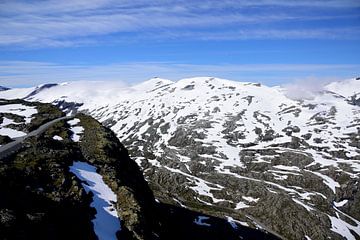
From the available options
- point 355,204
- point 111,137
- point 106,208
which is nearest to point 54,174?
point 106,208

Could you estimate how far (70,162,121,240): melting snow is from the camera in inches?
A: 1708

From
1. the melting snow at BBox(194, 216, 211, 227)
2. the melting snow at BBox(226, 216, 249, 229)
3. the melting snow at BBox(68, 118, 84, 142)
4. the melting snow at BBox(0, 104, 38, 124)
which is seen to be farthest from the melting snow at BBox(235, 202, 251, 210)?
the melting snow at BBox(68, 118, 84, 142)

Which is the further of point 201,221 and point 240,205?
point 240,205

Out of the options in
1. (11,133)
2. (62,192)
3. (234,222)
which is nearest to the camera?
(62,192)

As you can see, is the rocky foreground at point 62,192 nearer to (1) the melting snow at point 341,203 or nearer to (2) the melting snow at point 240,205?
(2) the melting snow at point 240,205

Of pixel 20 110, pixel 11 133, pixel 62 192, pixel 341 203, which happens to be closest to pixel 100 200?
pixel 62 192

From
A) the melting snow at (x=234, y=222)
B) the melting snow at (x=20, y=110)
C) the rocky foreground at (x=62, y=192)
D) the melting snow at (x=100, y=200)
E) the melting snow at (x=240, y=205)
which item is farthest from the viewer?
the melting snow at (x=240, y=205)

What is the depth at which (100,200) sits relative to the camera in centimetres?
4966

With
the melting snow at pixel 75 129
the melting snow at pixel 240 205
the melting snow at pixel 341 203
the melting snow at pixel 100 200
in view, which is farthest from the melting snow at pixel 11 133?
the melting snow at pixel 341 203

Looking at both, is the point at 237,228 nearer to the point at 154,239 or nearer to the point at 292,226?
the point at 292,226

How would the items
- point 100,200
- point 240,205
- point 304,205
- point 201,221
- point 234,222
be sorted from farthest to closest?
point 240,205
point 304,205
point 234,222
point 201,221
point 100,200

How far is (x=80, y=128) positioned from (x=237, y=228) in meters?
75.9

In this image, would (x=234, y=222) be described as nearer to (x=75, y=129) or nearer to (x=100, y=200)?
(x=75, y=129)

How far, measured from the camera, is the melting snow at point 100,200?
4337 centimetres
